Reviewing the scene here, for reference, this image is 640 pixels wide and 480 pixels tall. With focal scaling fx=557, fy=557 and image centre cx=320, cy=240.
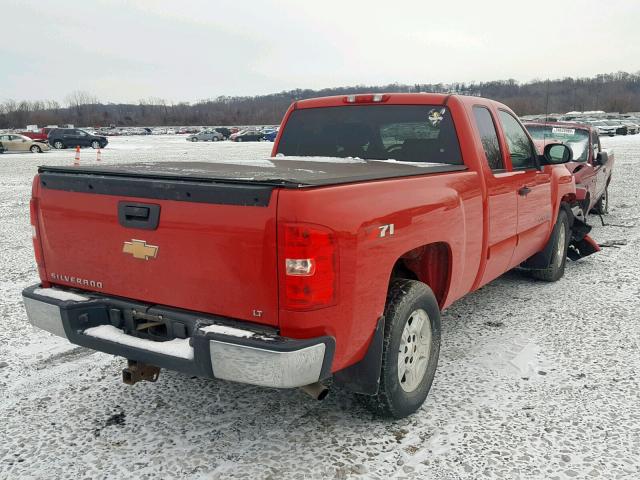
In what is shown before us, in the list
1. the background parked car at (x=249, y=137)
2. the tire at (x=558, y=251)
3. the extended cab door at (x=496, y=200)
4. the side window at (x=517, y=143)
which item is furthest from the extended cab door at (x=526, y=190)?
the background parked car at (x=249, y=137)

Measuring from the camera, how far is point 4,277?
6.25 meters

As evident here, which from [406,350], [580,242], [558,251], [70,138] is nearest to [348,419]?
[406,350]

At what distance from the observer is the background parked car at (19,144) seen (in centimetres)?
3425

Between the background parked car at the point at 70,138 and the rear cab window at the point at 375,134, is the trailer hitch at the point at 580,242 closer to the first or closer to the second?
the rear cab window at the point at 375,134

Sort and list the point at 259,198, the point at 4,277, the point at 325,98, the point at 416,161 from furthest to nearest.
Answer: the point at 4,277 < the point at 325,98 < the point at 416,161 < the point at 259,198

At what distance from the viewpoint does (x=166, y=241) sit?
8.99 ft

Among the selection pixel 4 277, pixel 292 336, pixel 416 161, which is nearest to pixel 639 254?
pixel 416 161

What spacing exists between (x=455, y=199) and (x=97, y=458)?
2.54 m

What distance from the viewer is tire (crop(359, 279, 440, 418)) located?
9.91 ft

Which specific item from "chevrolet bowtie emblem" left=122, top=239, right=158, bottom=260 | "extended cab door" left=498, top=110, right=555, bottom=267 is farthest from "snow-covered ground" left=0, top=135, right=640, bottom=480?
"chevrolet bowtie emblem" left=122, top=239, right=158, bottom=260

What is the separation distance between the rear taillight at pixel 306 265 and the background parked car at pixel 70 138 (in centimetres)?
3973

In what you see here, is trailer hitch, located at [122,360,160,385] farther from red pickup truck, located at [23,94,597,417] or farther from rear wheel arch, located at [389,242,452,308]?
rear wheel arch, located at [389,242,452,308]

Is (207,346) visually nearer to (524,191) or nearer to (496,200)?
(496,200)

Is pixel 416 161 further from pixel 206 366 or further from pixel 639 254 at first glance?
pixel 639 254
